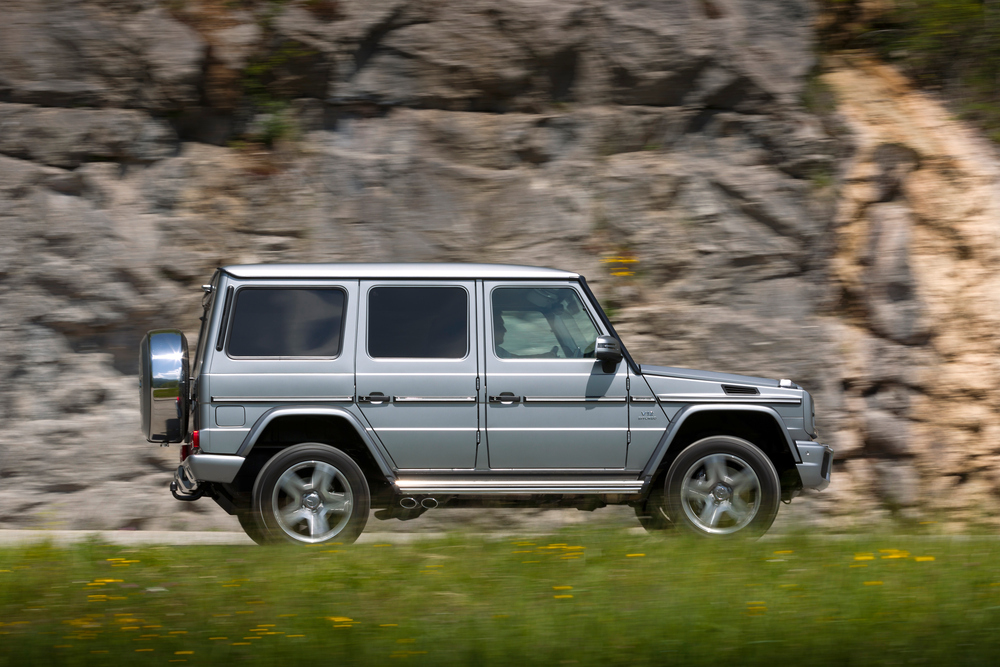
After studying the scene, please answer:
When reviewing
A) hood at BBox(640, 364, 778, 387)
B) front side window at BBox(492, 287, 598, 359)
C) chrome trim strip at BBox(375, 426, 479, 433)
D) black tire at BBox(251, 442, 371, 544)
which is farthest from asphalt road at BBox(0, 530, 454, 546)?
hood at BBox(640, 364, 778, 387)

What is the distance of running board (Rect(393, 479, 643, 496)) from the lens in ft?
20.4

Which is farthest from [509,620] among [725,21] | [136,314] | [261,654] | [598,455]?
[725,21]

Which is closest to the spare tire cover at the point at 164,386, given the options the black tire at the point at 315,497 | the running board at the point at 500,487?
the black tire at the point at 315,497

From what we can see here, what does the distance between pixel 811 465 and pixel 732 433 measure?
1.90ft

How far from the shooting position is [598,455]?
6359 mm

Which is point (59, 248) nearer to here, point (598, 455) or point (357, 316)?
point (357, 316)

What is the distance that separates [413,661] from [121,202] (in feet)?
25.2

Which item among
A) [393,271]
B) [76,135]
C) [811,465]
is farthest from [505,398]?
[76,135]

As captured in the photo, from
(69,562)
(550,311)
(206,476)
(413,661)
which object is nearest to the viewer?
(413,661)

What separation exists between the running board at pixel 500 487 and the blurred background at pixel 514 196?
3.64 meters

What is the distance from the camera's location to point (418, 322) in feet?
20.9

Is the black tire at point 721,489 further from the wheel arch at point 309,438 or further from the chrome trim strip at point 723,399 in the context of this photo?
the wheel arch at point 309,438

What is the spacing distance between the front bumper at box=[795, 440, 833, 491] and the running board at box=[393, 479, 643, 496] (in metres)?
1.17

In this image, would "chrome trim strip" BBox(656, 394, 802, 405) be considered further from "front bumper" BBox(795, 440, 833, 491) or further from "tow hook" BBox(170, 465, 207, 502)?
"tow hook" BBox(170, 465, 207, 502)
